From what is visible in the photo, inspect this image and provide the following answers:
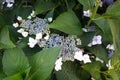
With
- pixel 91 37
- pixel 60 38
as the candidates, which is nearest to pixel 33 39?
pixel 60 38

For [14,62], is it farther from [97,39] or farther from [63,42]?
[97,39]

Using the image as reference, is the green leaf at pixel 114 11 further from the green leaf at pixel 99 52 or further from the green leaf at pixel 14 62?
the green leaf at pixel 14 62

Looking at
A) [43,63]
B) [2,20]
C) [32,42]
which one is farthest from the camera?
[2,20]

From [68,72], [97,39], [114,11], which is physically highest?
[114,11]

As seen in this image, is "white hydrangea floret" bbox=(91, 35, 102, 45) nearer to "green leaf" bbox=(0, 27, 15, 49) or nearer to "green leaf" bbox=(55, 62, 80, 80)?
"green leaf" bbox=(55, 62, 80, 80)

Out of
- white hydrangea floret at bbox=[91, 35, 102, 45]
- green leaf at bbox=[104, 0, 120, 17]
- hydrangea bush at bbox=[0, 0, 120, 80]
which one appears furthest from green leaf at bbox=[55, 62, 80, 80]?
green leaf at bbox=[104, 0, 120, 17]

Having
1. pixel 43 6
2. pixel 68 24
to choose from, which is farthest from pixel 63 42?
pixel 43 6

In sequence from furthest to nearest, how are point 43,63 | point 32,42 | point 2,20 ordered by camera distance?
1. point 2,20
2. point 32,42
3. point 43,63

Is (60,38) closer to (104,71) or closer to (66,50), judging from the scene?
(66,50)
